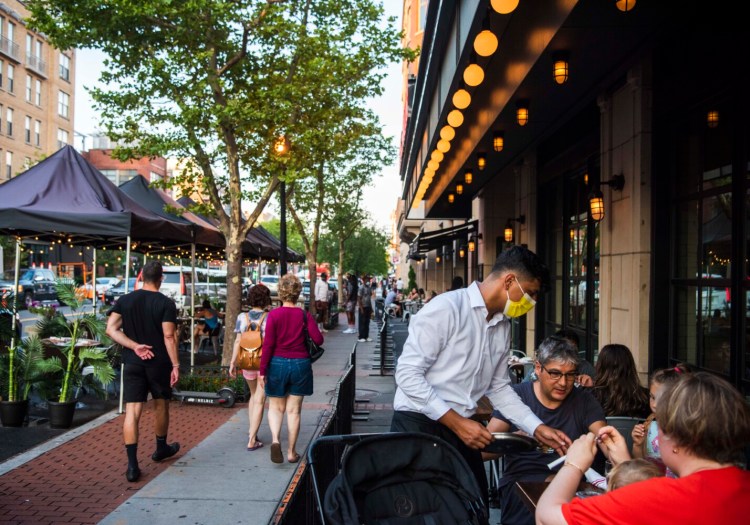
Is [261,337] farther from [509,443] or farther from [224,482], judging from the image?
[509,443]

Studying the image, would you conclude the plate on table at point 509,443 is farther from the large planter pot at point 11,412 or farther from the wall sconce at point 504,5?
the large planter pot at point 11,412

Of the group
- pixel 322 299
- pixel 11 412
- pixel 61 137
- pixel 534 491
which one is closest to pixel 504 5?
pixel 534 491

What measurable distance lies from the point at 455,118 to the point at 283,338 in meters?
4.88

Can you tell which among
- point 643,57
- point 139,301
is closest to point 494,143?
point 643,57

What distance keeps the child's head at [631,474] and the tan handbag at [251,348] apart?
5.50 m

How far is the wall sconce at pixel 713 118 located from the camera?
6309 mm

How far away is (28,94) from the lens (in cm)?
5016

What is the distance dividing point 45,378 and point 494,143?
7.40 meters

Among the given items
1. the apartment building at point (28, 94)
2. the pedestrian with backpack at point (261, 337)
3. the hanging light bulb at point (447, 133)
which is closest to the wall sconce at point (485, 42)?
the pedestrian with backpack at point (261, 337)

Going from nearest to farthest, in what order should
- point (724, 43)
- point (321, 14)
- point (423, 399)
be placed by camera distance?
1. point (423, 399)
2. point (724, 43)
3. point (321, 14)

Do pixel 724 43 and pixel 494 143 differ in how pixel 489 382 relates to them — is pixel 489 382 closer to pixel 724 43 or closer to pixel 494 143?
pixel 724 43

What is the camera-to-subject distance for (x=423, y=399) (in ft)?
11.3

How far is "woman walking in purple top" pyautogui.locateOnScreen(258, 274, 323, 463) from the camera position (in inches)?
270

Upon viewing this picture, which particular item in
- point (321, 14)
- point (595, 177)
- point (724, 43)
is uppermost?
point (321, 14)
